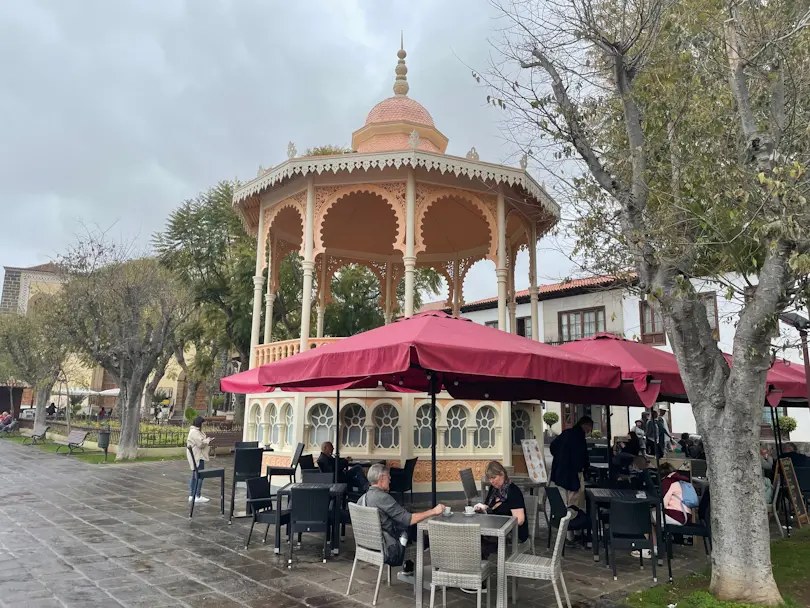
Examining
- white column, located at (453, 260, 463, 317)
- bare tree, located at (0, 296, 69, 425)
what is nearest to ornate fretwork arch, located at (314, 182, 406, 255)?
white column, located at (453, 260, 463, 317)

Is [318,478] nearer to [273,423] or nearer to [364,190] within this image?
[273,423]

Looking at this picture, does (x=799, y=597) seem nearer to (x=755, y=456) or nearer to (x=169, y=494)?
(x=755, y=456)

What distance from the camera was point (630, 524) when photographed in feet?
18.5

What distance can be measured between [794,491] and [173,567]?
8791 mm

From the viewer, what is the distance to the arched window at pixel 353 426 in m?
10.9

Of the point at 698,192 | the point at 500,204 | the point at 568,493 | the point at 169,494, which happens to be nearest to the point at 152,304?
the point at 169,494

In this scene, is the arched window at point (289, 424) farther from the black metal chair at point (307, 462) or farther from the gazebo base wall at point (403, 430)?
the black metal chair at point (307, 462)

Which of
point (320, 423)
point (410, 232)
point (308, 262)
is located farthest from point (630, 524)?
point (308, 262)

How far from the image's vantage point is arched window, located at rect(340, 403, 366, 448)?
10.9 m

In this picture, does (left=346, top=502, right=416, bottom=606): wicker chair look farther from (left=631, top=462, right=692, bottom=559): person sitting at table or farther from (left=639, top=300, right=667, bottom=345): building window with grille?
(left=639, top=300, right=667, bottom=345): building window with grille

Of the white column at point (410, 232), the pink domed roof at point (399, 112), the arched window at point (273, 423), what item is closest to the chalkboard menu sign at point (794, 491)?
the white column at point (410, 232)

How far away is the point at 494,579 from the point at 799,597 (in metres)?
2.76

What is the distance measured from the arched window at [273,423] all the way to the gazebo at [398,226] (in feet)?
0.07

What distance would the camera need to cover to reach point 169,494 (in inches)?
436
